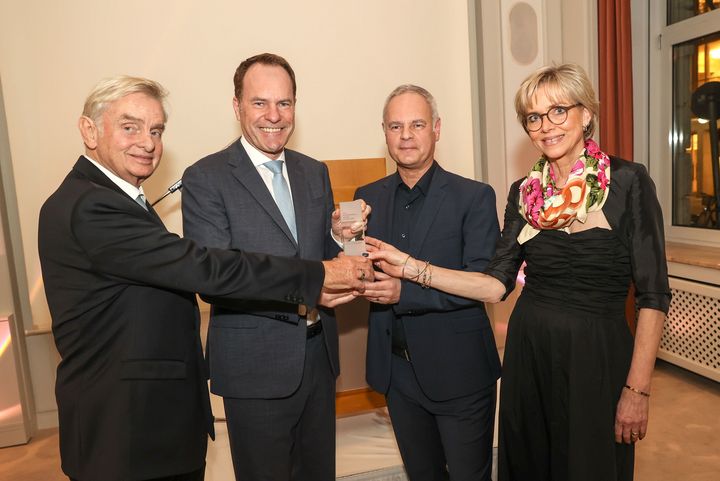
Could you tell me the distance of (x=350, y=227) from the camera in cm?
192

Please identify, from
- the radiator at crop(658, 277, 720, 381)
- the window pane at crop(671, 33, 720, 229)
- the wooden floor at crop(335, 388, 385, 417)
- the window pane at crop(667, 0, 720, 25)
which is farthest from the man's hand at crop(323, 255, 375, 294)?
the window pane at crop(667, 0, 720, 25)

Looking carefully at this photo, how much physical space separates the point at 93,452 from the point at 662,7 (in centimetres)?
523

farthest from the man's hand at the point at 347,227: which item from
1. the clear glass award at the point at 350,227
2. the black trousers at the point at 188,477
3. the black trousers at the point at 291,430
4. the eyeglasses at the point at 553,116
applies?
the black trousers at the point at 188,477

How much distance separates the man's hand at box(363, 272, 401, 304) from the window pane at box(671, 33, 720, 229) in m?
3.66

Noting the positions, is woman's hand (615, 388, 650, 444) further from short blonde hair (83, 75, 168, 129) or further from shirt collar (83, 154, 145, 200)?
short blonde hair (83, 75, 168, 129)

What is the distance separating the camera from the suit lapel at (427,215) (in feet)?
6.49

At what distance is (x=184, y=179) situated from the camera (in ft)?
6.02

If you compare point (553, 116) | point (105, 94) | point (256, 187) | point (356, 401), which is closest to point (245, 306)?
point (256, 187)

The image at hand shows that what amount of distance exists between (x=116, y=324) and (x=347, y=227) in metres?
0.82

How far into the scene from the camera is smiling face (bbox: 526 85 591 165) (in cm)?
176

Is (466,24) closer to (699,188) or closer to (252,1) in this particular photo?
(252,1)

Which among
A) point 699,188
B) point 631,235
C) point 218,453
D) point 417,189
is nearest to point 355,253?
point 417,189

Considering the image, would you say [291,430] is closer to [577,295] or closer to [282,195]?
[282,195]

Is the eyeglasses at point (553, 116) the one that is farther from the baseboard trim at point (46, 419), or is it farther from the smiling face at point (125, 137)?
the baseboard trim at point (46, 419)
